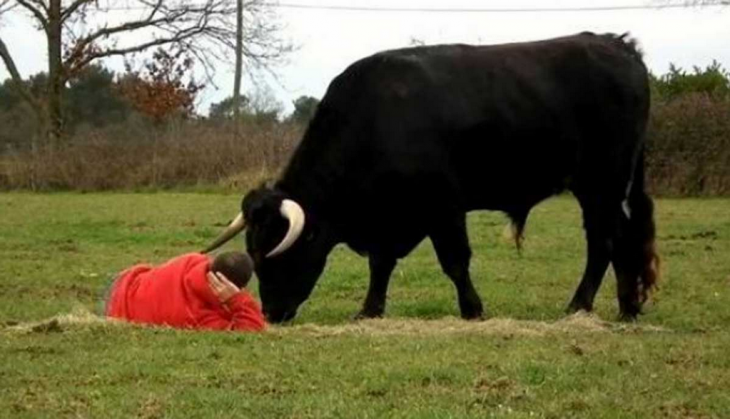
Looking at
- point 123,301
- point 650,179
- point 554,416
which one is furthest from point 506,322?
point 650,179

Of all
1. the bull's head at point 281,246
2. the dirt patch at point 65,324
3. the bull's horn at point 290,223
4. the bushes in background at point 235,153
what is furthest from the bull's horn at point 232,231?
the bushes in background at point 235,153

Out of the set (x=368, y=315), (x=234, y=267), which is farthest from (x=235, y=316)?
(x=368, y=315)

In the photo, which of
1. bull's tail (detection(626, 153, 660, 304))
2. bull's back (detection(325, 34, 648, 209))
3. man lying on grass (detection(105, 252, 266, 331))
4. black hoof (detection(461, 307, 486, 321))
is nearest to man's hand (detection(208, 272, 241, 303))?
man lying on grass (detection(105, 252, 266, 331))

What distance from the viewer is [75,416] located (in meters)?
6.04

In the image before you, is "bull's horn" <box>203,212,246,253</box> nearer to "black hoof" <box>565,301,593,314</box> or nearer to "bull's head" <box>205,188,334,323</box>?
"bull's head" <box>205,188,334,323</box>

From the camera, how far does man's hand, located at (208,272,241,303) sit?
358 inches

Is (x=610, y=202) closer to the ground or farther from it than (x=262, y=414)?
farther from it

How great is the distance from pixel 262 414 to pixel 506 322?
4.00 metres

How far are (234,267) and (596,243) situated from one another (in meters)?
3.84

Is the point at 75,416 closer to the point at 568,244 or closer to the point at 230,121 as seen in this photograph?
the point at 568,244

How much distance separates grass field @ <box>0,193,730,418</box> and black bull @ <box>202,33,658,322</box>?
1.92 ft

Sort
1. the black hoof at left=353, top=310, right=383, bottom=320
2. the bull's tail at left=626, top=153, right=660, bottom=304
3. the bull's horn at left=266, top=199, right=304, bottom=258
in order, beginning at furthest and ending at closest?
the bull's tail at left=626, top=153, right=660, bottom=304 → the black hoof at left=353, top=310, right=383, bottom=320 → the bull's horn at left=266, top=199, right=304, bottom=258

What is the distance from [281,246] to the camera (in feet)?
34.5

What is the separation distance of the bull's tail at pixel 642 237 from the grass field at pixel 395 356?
1.13 ft
